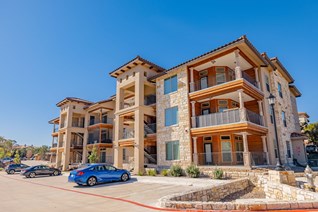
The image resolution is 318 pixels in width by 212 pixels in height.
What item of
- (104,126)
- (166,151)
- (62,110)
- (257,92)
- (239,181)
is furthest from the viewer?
(62,110)

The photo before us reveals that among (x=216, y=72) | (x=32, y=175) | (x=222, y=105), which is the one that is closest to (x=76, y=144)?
(x=32, y=175)

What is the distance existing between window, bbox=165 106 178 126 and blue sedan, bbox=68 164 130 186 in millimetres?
7111

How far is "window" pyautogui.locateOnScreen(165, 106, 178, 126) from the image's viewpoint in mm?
20817

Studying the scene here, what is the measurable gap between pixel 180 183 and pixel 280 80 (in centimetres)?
1864

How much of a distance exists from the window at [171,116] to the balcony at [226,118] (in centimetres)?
237

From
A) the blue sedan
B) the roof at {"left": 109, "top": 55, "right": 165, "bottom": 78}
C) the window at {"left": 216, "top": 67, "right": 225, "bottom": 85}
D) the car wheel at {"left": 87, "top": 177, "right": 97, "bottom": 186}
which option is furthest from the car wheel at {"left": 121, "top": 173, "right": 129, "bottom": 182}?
the roof at {"left": 109, "top": 55, "right": 165, "bottom": 78}

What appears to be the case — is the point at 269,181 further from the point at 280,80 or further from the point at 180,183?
the point at 280,80

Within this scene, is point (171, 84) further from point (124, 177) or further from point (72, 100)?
point (72, 100)

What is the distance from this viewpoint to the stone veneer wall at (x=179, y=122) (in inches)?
757

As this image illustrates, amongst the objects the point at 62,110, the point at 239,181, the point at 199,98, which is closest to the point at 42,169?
the point at 62,110

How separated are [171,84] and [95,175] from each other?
11.9 meters

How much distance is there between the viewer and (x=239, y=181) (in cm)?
1266

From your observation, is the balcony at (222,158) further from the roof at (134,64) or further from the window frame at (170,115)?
the roof at (134,64)

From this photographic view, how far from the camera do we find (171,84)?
22.1 m
